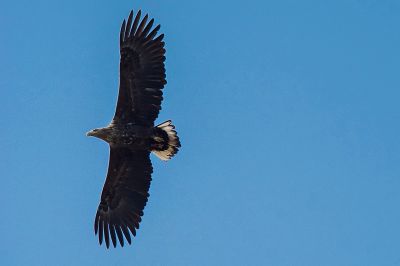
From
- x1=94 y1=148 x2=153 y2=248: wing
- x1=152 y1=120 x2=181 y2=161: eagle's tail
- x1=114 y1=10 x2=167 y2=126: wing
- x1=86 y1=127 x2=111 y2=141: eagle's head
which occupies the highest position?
x1=114 y1=10 x2=167 y2=126: wing

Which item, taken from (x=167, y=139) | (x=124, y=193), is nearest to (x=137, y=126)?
(x=167, y=139)

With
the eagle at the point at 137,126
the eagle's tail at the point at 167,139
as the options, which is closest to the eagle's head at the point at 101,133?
the eagle at the point at 137,126

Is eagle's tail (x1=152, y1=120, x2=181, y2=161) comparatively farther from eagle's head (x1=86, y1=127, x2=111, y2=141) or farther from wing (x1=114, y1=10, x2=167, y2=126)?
eagle's head (x1=86, y1=127, x2=111, y2=141)

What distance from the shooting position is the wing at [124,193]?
65.0 feet

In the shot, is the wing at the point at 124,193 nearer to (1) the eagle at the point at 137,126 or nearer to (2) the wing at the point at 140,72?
(1) the eagle at the point at 137,126

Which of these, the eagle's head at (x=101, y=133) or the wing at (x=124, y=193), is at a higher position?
the eagle's head at (x=101, y=133)

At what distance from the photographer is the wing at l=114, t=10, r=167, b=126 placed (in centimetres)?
1919

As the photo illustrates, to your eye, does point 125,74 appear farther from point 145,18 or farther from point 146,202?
point 146,202

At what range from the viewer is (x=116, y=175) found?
20.1 m

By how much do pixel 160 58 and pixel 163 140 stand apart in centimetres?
167

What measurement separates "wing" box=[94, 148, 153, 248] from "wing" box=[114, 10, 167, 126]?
0.91 meters

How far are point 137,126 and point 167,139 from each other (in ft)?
2.19

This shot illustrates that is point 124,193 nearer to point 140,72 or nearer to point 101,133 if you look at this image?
point 101,133

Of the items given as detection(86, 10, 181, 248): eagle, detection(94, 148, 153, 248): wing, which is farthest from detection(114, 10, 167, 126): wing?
detection(94, 148, 153, 248): wing
